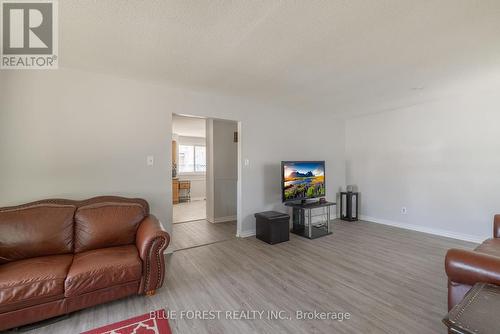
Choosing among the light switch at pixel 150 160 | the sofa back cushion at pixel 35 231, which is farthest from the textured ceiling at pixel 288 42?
the sofa back cushion at pixel 35 231

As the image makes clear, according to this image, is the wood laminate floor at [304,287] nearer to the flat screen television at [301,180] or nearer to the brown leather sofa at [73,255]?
the brown leather sofa at [73,255]

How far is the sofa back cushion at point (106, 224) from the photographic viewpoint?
2.38 meters

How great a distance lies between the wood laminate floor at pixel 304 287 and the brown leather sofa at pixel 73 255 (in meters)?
0.20

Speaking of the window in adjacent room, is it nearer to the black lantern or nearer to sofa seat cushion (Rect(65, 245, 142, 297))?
the black lantern

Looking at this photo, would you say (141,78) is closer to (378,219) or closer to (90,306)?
(90,306)

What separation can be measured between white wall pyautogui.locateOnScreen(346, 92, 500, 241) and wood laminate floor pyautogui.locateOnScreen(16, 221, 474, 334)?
0.59 m

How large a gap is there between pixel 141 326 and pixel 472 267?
246 cm

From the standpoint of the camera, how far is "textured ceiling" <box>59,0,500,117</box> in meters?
1.66

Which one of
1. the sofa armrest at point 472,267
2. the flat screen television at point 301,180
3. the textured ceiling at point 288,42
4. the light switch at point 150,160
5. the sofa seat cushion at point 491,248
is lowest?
the sofa seat cushion at point 491,248

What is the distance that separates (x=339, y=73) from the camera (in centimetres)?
280

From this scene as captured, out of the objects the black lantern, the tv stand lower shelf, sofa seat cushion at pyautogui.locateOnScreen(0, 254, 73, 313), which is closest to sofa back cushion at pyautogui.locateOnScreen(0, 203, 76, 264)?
sofa seat cushion at pyautogui.locateOnScreen(0, 254, 73, 313)

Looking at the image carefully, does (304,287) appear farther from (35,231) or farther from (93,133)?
(93,133)

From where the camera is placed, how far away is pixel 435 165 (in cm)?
410

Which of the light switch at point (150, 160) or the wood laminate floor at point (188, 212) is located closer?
the light switch at point (150, 160)
